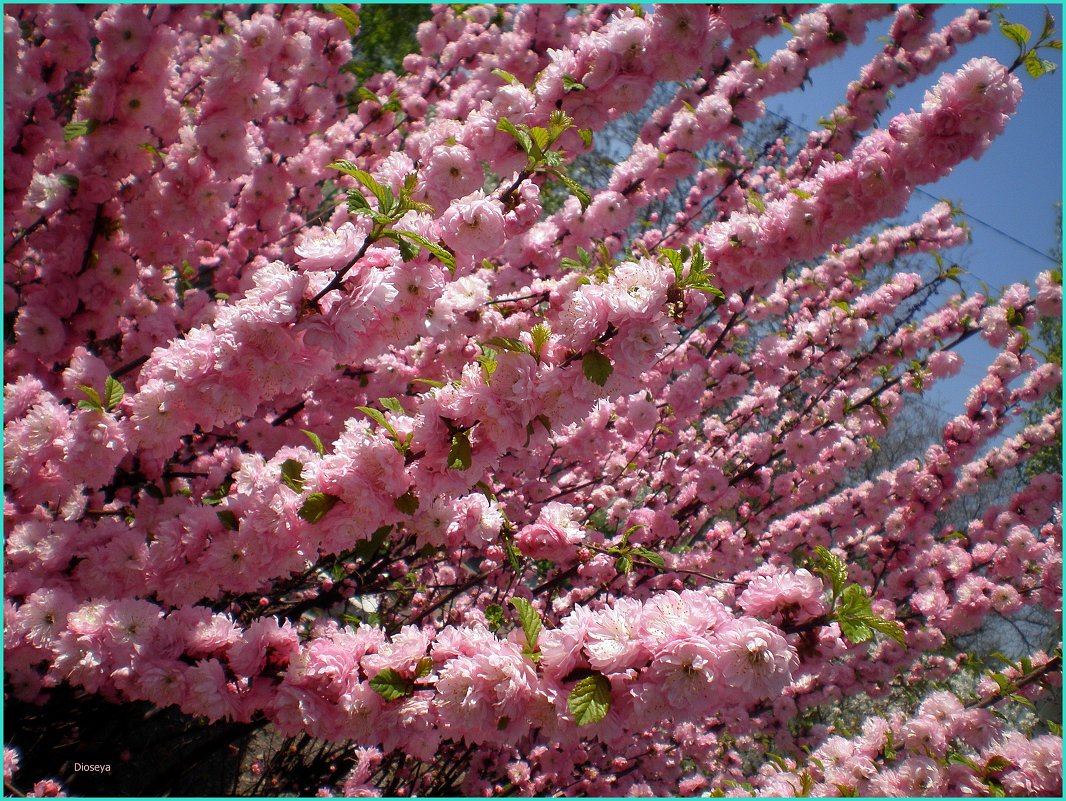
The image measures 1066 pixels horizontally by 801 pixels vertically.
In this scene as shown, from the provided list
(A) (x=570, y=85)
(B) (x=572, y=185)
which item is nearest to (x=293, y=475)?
(B) (x=572, y=185)

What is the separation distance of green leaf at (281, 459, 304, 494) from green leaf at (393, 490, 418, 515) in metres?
0.30

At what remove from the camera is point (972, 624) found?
13.4 ft

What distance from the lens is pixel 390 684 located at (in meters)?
1.56

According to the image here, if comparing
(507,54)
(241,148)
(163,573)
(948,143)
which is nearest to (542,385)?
(163,573)

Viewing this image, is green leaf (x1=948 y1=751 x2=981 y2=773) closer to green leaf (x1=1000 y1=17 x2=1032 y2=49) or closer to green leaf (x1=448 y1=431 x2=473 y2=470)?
green leaf (x1=448 y1=431 x2=473 y2=470)

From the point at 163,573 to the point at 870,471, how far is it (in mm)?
12376

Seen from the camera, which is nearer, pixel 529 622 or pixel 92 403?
pixel 529 622

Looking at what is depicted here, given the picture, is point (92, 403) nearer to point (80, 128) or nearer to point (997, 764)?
point (80, 128)

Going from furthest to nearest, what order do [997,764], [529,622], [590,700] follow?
[997,764], [529,622], [590,700]

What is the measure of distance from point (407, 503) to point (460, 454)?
235 millimetres

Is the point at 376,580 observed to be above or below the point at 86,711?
above

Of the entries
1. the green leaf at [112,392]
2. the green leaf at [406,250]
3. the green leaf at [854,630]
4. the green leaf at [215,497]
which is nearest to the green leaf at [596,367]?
the green leaf at [406,250]

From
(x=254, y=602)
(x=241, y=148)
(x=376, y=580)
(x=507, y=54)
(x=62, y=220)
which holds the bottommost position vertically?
(x=254, y=602)

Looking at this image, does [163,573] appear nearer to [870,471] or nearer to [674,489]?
[674,489]
